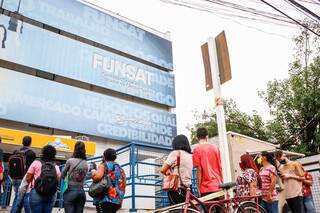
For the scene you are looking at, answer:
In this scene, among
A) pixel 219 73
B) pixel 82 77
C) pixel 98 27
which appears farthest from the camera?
pixel 98 27

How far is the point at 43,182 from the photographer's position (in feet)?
15.0

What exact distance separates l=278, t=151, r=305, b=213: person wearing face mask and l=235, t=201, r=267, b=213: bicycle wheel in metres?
0.96

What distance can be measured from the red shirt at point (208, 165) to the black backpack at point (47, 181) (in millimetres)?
1945

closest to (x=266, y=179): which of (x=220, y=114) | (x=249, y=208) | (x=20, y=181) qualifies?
(x=249, y=208)

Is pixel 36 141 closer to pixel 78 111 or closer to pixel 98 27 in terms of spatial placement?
pixel 78 111

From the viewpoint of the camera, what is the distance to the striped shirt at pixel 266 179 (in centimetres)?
522

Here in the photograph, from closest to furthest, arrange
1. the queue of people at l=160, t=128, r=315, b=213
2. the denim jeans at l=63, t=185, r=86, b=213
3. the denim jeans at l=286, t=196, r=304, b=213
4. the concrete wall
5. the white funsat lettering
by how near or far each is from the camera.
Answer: the queue of people at l=160, t=128, r=315, b=213
the denim jeans at l=63, t=185, r=86, b=213
the denim jeans at l=286, t=196, r=304, b=213
the concrete wall
the white funsat lettering

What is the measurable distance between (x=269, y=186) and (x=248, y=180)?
41cm

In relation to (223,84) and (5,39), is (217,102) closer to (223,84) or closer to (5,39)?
(223,84)

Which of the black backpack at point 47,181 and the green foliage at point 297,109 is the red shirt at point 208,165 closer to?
the black backpack at point 47,181

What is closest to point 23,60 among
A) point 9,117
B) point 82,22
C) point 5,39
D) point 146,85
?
point 5,39

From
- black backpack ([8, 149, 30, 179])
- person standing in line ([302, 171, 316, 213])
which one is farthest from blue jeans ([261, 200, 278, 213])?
black backpack ([8, 149, 30, 179])

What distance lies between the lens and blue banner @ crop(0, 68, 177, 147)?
48.2 feet

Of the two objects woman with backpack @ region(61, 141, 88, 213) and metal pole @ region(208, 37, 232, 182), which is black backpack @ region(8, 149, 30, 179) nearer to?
woman with backpack @ region(61, 141, 88, 213)
